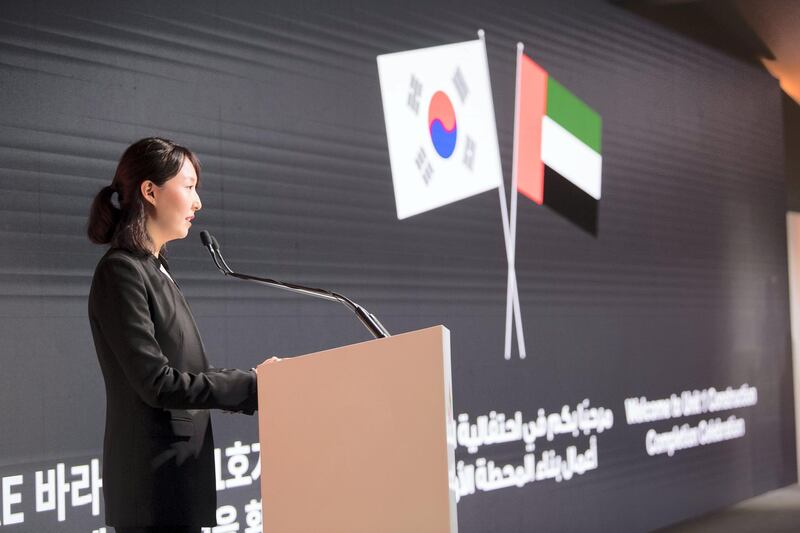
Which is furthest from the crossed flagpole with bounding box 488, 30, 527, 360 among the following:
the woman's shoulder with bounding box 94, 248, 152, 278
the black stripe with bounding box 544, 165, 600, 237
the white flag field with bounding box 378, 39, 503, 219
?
the woman's shoulder with bounding box 94, 248, 152, 278

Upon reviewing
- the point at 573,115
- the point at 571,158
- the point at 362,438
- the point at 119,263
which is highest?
the point at 573,115

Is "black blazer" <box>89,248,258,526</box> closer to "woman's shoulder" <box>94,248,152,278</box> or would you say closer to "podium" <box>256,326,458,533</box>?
"woman's shoulder" <box>94,248,152,278</box>

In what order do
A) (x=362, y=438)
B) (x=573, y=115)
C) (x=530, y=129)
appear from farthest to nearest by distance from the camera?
(x=573, y=115) < (x=530, y=129) < (x=362, y=438)

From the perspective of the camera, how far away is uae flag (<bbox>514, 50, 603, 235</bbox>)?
4652 millimetres

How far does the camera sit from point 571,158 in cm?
496

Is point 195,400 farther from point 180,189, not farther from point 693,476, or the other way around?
point 693,476

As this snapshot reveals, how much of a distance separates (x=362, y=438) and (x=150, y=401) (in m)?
0.43

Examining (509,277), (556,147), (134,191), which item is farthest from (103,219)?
(556,147)

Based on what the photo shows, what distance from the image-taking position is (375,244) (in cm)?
389

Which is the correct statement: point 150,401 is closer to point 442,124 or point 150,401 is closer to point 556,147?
point 442,124

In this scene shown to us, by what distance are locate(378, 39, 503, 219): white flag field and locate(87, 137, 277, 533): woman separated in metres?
2.08

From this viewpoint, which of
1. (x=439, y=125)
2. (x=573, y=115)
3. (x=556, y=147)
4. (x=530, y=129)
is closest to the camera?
(x=439, y=125)

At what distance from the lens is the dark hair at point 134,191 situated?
202cm

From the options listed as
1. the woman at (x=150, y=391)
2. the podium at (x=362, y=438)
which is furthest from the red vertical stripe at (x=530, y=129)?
the podium at (x=362, y=438)
